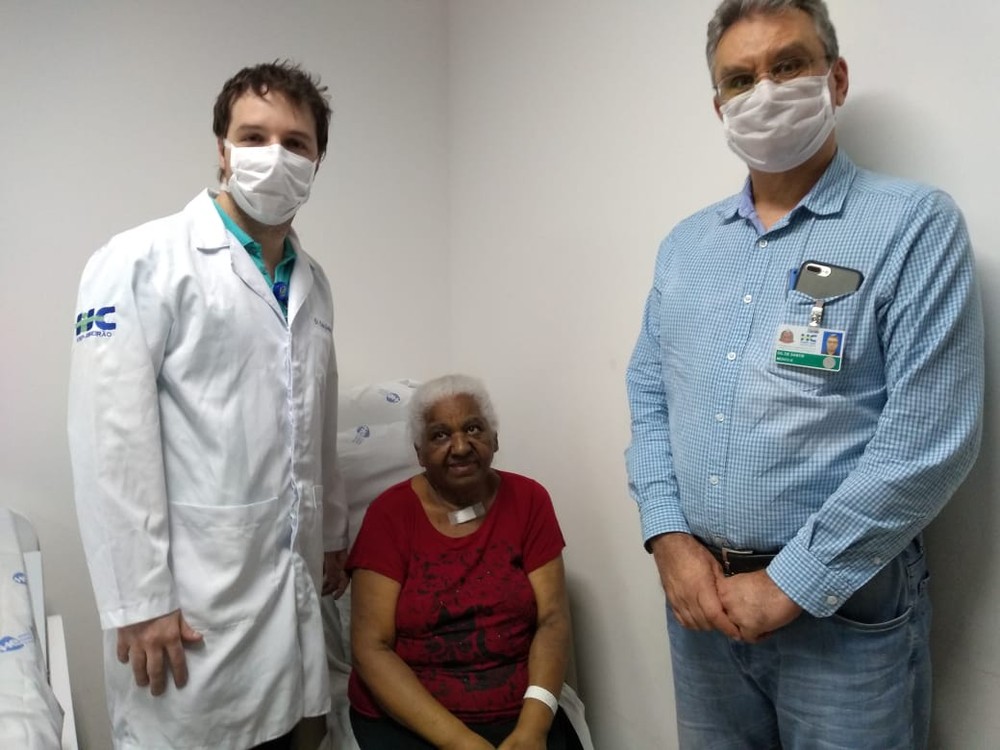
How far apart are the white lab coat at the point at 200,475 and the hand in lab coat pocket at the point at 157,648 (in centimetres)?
2

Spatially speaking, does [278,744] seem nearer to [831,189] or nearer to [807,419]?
[807,419]

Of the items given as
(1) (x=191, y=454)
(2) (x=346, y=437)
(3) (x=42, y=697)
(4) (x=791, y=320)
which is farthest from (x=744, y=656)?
(2) (x=346, y=437)

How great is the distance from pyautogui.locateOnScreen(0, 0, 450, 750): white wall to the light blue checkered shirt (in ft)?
4.46

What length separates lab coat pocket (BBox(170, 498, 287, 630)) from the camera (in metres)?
1.24

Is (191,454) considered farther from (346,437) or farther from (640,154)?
(640,154)

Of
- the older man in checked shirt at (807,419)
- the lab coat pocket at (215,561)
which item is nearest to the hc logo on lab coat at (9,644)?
the lab coat pocket at (215,561)

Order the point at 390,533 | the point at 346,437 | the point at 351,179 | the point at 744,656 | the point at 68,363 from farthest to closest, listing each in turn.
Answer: the point at 351,179, the point at 346,437, the point at 68,363, the point at 390,533, the point at 744,656

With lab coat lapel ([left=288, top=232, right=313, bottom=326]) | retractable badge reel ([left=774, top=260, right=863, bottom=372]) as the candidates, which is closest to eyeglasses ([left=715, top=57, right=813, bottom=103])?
retractable badge reel ([left=774, top=260, right=863, bottom=372])

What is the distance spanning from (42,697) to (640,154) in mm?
1563

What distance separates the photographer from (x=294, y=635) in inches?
52.3

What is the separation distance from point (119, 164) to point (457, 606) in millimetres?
1452

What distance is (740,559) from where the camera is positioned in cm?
112

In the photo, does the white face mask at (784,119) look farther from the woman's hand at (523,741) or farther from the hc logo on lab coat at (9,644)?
the hc logo on lab coat at (9,644)

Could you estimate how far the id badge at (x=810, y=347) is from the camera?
103cm
